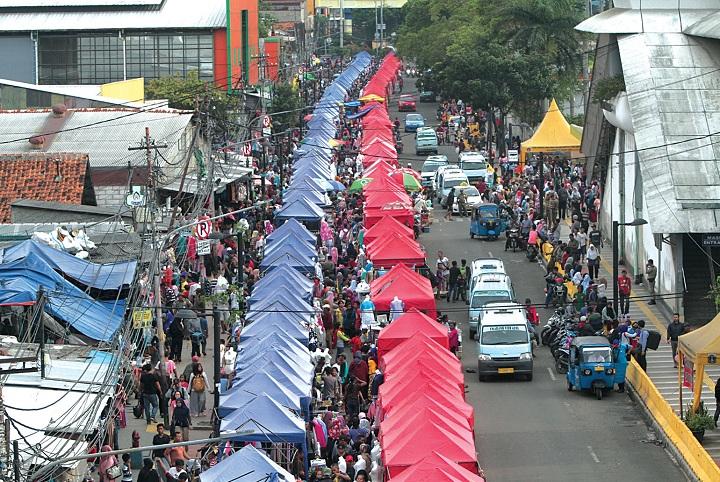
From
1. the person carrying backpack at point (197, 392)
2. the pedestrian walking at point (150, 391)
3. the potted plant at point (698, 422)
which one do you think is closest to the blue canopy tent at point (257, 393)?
the pedestrian walking at point (150, 391)

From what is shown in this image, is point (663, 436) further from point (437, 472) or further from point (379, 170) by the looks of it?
point (379, 170)

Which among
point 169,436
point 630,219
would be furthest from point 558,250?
point 169,436

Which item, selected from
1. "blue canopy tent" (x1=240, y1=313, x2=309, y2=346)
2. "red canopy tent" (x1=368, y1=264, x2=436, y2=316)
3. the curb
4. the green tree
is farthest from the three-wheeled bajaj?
the green tree

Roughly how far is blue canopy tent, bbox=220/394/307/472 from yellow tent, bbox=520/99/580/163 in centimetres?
4041

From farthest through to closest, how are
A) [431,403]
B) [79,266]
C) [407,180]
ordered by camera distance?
[407,180] → [79,266] → [431,403]

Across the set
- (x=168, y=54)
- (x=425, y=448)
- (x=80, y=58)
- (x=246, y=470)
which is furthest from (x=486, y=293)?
(x=80, y=58)

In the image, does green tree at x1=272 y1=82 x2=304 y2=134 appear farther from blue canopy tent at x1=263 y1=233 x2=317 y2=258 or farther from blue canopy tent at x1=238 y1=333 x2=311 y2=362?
blue canopy tent at x1=238 y1=333 x2=311 y2=362

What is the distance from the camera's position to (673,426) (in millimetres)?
33781

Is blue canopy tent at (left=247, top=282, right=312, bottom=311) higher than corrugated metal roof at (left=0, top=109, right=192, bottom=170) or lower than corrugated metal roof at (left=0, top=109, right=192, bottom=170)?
lower

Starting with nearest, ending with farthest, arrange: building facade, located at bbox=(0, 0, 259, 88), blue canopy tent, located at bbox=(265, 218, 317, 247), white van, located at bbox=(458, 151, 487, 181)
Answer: blue canopy tent, located at bbox=(265, 218, 317, 247) < white van, located at bbox=(458, 151, 487, 181) < building facade, located at bbox=(0, 0, 259, 88)

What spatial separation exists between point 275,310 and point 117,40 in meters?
60.2

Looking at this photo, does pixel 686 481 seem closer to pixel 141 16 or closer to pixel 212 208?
pixel 212 208

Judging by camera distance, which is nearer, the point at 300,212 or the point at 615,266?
the point at 615,266

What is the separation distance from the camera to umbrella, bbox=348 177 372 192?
62.9 m
